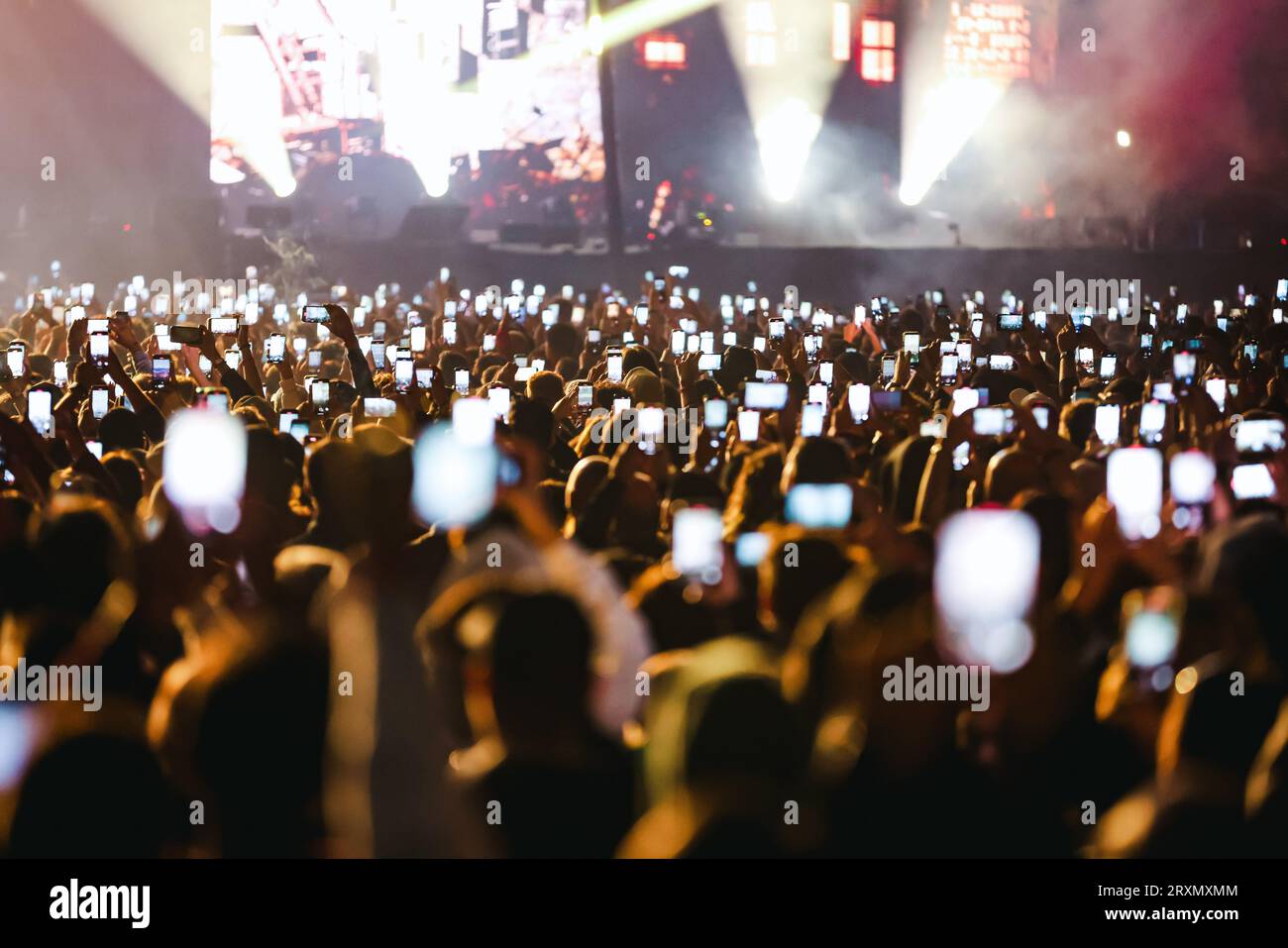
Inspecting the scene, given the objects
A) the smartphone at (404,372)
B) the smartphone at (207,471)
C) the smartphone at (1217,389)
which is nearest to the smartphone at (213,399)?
the smartphone at (404,372)

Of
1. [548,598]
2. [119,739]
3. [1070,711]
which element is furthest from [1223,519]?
[119,739]

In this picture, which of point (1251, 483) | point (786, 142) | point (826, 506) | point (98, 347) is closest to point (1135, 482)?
point (1251, 483)

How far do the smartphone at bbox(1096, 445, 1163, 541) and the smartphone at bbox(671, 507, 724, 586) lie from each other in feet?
4.36

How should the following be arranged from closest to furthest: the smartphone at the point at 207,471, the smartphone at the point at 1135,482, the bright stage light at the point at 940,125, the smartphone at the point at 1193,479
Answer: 1. the smartphone at the point at 207,471
2. the smartphone at the point at 1135,482
3. the smartphone at the point at 1193,479
4. the bright stage light at the point at 940,125

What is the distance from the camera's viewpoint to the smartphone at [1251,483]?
450 centimetres

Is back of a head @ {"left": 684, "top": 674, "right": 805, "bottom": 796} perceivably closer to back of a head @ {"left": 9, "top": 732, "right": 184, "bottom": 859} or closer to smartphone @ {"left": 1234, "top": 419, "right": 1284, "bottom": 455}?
back of a head @ {"left": 9, "top": 732, "right": 184, "bottom": 859}

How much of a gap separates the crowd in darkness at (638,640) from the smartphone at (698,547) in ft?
0.04

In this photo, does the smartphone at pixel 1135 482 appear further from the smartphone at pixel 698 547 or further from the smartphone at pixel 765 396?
the smartphone at pixel 765 396

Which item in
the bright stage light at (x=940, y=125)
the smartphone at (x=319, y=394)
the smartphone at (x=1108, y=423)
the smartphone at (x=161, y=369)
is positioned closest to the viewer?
the smartphone at (x=1108, y=423)

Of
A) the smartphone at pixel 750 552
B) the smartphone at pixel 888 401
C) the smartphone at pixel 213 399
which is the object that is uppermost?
the smartphone at pixel 213 399

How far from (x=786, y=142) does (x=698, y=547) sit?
25722mm

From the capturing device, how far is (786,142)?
2856 centimetres

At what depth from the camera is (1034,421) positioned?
5559 millimetres
